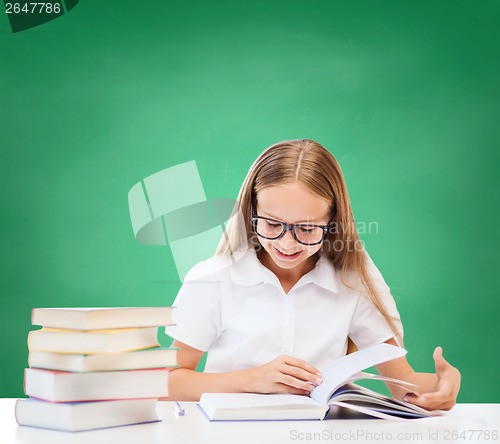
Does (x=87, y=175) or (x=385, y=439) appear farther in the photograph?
(x=87, y=175)

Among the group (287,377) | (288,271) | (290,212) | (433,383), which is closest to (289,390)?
(287,377)

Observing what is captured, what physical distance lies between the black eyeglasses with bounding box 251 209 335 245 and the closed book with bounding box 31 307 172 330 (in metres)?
0.54

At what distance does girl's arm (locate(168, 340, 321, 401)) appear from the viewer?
4.12ft

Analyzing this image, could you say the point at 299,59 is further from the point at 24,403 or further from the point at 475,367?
the point at 24,403

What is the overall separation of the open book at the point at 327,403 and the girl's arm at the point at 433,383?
3cm

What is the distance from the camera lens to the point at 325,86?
135 inches

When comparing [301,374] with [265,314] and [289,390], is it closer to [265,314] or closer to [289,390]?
[289,390]

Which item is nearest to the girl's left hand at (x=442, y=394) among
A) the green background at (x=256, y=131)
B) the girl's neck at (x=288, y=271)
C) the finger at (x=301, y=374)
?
the finger at (x=301, y=374)

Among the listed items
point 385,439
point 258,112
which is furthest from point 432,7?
point 385,439

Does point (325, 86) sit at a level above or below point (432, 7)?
below

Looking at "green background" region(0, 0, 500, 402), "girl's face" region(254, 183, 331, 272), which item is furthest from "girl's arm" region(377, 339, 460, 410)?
"green background" region(0, 0, 500, 402)

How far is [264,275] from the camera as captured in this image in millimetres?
1752

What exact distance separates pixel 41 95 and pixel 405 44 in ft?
5.88

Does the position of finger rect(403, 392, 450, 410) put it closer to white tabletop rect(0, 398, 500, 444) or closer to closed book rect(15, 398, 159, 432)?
white tabletop rect(0, 398, 500, 444)
